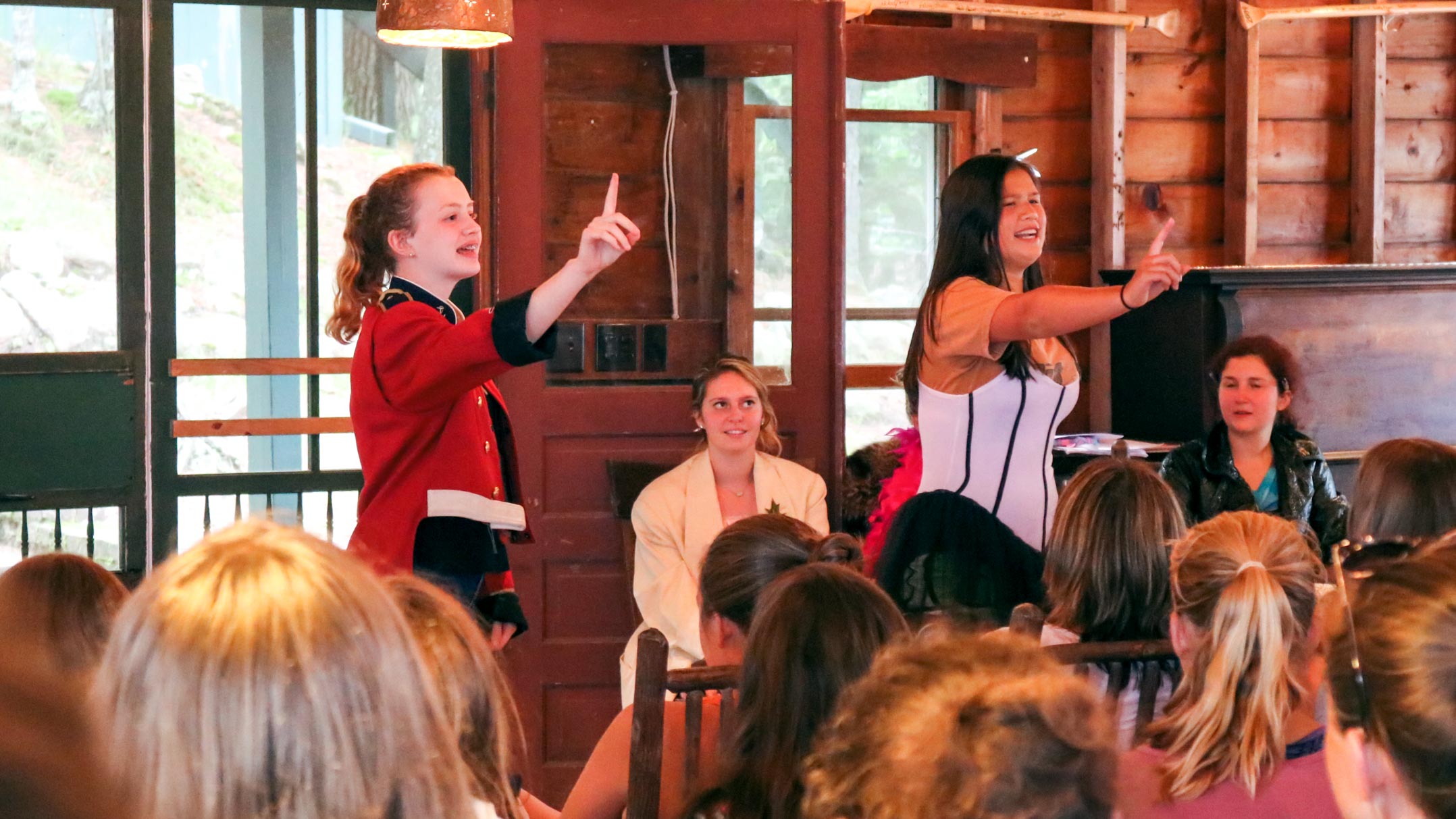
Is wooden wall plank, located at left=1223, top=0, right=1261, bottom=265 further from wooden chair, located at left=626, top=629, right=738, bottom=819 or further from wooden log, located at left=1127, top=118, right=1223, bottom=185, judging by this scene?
wooden chair, located at left=626, top=629, right=738, bottom=819

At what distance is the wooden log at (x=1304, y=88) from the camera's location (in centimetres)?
430

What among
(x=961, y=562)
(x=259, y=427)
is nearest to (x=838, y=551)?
(x=961, y=562)

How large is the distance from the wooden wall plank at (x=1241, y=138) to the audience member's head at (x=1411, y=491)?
1.82 m

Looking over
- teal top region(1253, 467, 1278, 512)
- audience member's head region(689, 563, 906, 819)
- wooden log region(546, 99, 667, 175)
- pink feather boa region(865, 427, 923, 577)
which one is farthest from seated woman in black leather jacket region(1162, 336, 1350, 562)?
audience member's head region(689, 563, 906, 819)

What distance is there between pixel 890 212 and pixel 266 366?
5.54 ft

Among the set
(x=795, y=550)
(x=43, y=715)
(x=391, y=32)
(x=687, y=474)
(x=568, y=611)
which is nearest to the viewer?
(x=43, y=715)

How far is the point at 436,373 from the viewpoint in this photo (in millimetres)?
2082

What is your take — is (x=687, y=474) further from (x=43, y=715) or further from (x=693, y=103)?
(x=43, y=715)

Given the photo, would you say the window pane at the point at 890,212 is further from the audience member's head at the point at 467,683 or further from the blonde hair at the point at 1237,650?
the audience member's head at the point at 467,683

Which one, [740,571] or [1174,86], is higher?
[1174,86]

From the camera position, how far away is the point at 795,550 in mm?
2082

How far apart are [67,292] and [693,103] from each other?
155 centimetres

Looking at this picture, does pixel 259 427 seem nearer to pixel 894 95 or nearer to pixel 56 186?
pixel 56 186

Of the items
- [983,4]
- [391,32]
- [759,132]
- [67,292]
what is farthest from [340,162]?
[983,4]
